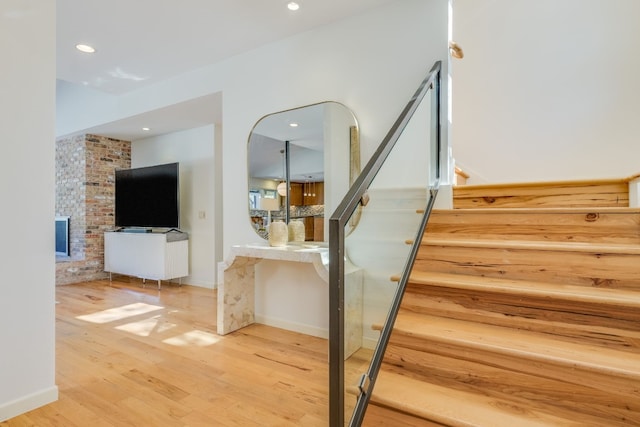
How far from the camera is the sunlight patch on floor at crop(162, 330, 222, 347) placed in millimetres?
2703

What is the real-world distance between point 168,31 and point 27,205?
77.7 inches

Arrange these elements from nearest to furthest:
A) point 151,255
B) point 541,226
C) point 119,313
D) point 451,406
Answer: point 451,406
point 541,226
point 119,313
point 151,255

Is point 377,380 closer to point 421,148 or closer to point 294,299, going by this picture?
point 421,148

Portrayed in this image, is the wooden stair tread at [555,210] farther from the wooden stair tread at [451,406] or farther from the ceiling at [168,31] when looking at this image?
the ceiling at [168,31]

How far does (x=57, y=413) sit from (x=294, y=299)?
1.78 meters

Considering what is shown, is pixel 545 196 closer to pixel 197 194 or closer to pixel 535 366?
pixel 535 366

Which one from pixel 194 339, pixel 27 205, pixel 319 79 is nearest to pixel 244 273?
pixel 194 339

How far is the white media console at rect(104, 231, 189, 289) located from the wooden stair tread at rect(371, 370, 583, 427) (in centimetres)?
410

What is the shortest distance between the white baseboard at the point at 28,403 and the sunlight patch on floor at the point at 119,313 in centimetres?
155

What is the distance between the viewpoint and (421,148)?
216cm

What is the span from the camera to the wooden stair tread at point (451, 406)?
3.90ft

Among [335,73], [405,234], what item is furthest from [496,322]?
[335,73]

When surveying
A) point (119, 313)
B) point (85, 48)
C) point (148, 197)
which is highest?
point (85, 48)

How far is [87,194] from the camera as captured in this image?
5.42 m
